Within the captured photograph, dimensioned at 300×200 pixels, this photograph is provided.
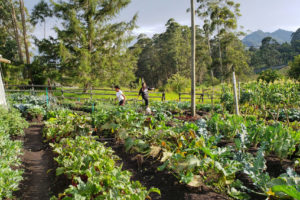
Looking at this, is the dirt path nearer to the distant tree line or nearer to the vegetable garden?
Answer: the vegetable garden

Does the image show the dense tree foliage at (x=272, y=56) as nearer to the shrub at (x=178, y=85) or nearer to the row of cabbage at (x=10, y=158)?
the shrub at (x=178, y=85)

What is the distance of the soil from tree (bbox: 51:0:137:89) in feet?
38.2

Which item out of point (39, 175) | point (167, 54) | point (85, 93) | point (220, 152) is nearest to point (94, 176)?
point (220, 152)

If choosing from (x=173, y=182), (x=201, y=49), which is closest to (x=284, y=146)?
(x=173, y=182)

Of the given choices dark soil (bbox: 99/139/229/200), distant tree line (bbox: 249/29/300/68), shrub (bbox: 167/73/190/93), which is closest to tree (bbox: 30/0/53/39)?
shrub (bbox: 167/73/190/93)

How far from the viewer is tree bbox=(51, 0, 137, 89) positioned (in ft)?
53.4

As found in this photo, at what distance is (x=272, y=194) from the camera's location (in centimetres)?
212

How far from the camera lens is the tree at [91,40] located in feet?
53.4

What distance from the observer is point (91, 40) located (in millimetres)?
17625

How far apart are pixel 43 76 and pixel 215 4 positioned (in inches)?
816

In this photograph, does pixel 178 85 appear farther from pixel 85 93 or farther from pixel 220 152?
pixel 220 152

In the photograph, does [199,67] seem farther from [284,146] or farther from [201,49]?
[284,146]

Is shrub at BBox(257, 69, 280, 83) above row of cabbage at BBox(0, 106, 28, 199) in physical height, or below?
above

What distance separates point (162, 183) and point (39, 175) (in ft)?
7.50
